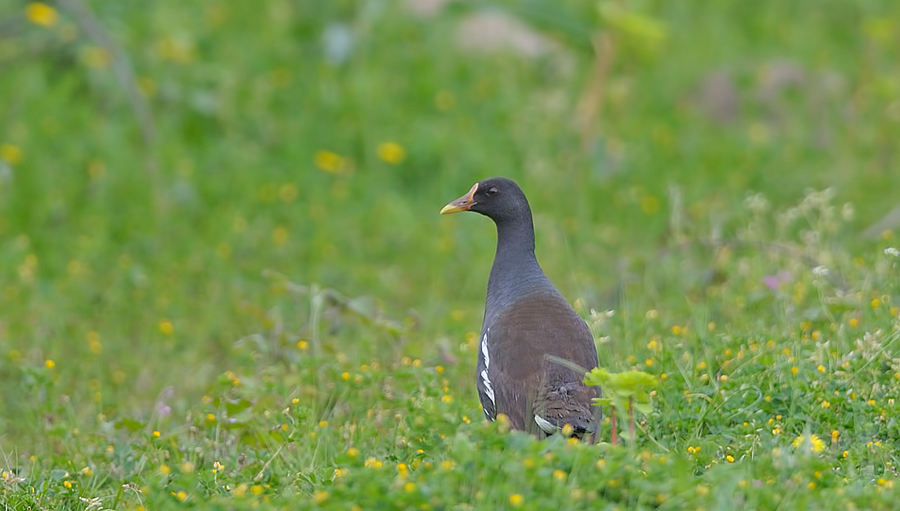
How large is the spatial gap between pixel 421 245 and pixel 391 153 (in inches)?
42.9

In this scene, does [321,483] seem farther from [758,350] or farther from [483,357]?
[758,350]

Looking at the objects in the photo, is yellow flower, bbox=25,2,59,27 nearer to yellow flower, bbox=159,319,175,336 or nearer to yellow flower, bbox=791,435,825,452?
yellow flower, bbox=159,319,175,336

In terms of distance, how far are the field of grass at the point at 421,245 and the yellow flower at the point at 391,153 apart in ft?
0.08

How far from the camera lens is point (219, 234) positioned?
8305mm

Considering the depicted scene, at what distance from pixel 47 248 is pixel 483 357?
4436mm

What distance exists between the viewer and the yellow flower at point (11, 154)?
842cm

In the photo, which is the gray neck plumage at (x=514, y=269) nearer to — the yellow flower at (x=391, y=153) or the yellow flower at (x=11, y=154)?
the yellow flower at (x=391, y=153)

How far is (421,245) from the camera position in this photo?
331 inches

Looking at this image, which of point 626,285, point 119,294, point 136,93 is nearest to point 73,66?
point 136,93

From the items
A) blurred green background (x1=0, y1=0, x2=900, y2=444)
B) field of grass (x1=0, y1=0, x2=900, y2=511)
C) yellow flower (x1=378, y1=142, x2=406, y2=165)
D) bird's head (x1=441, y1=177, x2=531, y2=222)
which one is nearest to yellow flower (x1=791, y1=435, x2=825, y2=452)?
field of grass (x1=0, y1=0, x2=900, y2=511)

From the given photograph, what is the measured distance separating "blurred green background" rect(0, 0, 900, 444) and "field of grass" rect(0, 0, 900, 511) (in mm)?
26

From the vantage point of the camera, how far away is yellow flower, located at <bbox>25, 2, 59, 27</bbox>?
30.2 ft

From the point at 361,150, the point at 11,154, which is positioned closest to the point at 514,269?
the point at 361,150

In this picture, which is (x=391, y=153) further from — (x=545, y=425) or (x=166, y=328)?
(x=545, y=425)
